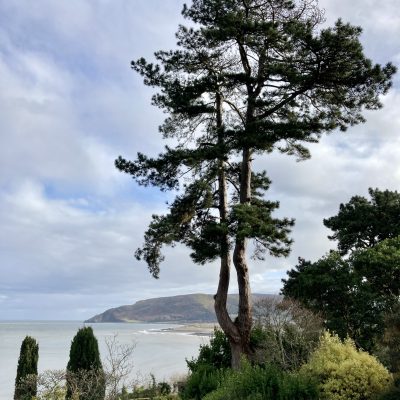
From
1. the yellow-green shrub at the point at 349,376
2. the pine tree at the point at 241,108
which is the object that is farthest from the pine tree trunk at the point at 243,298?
the yellow-green shrub at the point at 349,376

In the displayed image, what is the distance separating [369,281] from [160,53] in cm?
1472

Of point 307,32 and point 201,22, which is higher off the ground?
point 201,22

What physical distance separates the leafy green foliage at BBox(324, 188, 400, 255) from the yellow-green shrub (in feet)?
63.2

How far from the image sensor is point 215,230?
15297 mm

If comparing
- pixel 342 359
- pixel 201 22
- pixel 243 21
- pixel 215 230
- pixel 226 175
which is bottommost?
pixel 342 359

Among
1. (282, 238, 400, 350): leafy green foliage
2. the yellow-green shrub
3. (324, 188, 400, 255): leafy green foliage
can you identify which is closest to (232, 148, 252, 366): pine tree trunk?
the yellow-green shrub

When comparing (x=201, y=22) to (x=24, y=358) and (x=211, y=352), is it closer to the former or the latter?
(x=211, y=352)

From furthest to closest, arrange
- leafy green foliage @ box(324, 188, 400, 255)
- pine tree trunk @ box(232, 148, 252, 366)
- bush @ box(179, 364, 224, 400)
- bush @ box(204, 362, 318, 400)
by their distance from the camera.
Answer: leafy green foliage @ box(324, 188, 400, 255)
pine tree trunk @ box(232, 148, 252, 366)
bush @ box(179, 364, 224, 400)
bush @ box(204, 362, 318, 400)

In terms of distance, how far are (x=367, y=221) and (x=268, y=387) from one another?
2066 cm

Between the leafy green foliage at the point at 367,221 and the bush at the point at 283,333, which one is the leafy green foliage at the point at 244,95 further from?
the leafy green foliage at the point at 367,221

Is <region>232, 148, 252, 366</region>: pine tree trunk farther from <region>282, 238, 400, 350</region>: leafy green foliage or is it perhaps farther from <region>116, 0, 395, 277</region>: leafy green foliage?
<region>282, 238, 400, 350</region>: leafy green foliage

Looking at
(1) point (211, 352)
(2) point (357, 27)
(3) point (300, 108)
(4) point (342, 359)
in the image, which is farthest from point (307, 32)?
(1) point (211, 352)

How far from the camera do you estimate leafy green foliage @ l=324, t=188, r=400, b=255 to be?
1118 inches

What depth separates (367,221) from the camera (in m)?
28.6
